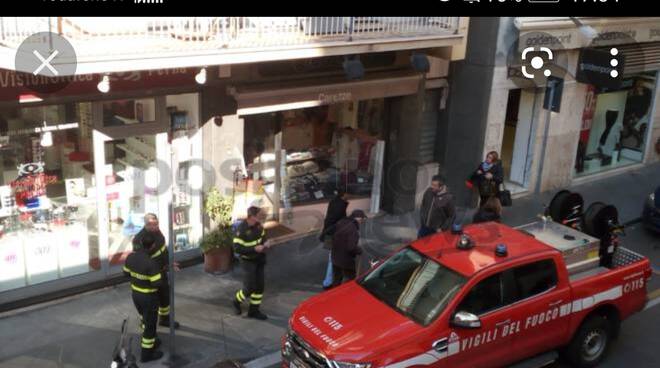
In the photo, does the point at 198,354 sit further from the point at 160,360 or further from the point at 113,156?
the point at 113,156

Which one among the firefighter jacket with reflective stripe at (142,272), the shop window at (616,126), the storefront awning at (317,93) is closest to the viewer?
the firefighter jacket with reflective stripe at (142,272)

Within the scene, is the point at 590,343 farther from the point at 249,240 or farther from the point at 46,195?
the point at 46,195

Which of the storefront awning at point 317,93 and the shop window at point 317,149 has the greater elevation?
the storefront awning at point 317,93

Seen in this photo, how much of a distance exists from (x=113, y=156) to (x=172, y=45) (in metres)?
2.14

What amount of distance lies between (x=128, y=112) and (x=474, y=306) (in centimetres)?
572

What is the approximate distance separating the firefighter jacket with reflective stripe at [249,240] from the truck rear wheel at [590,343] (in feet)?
13.3

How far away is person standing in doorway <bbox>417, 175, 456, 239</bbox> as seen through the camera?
11258mm

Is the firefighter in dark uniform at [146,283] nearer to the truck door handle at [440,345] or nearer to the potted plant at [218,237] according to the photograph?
the potted plant at [218,237]

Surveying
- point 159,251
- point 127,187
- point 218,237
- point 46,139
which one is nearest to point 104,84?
point 46,139

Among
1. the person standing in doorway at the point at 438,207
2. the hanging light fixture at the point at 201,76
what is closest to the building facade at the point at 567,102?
the person standing in doorway at the point at 438,207

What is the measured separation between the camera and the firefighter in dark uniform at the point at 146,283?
27.8 feet

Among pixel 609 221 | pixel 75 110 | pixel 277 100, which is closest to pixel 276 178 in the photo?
pixel 277 100

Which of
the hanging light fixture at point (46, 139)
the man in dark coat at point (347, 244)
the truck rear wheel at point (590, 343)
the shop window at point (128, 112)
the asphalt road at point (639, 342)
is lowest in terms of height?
the asphalt road at point (639, 342)

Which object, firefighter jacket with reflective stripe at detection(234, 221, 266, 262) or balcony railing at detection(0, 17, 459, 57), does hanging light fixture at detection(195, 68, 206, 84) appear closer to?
balcony railing at detection(0, 17, 459, 57)
